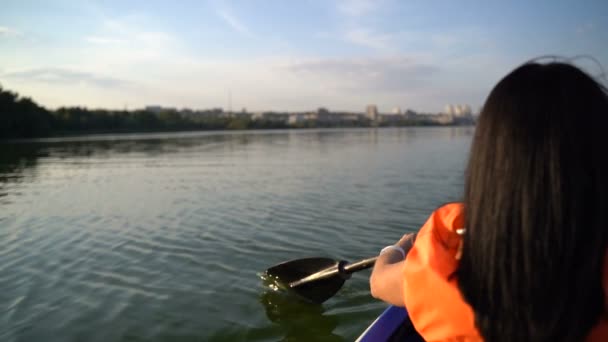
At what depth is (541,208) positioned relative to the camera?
1.24 meters

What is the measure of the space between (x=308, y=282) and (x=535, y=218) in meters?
3.71

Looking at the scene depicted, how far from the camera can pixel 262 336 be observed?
4473 millimetres

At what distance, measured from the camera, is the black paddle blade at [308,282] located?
15.6 ft

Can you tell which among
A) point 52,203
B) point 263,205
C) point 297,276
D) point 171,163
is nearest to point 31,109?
point 171,163

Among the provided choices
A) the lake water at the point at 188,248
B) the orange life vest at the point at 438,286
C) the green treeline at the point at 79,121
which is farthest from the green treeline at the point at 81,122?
the orange life vest at the point at 438,286

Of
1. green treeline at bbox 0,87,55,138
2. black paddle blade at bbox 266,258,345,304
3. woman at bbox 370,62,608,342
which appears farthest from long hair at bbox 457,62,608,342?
green treeline at bbox 0,87,55,138

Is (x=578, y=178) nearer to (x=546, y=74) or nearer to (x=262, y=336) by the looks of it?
(x=546, y=74)

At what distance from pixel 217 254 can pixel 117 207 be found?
471cm

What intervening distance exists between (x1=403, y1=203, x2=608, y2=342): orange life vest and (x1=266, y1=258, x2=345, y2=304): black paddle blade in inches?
123

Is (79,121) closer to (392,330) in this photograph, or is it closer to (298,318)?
(298,318)

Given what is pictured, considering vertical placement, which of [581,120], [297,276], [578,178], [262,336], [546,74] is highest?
[546,74]

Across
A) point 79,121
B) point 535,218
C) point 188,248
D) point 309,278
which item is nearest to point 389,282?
point 535,218

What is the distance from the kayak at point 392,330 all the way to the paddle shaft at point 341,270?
25.3 inches

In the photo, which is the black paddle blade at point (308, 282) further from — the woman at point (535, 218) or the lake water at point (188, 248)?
the woman at point (535, 218)
